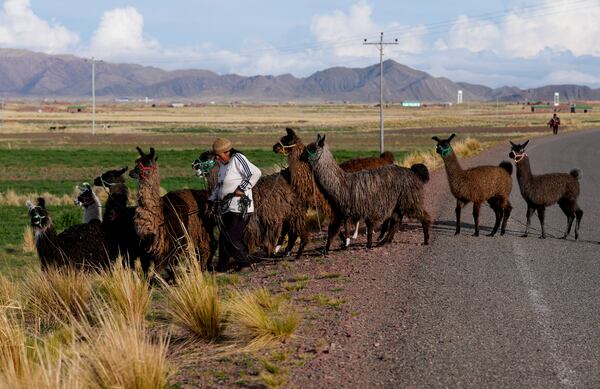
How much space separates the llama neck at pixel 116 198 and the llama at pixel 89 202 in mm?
621

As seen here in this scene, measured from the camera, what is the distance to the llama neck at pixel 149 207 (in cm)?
1020

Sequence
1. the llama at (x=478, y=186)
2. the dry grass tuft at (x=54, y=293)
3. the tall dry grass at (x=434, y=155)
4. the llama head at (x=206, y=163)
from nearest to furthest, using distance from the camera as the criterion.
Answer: the dry grass tuft at (x=54, y=293), the llama head at (x=206, y=163), the llama at (x=478, y=186), the tall dry grass at (x=434, y=155)

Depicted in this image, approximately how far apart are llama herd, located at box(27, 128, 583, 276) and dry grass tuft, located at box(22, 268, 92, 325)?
95 centimetres

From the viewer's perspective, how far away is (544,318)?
841 centimetres

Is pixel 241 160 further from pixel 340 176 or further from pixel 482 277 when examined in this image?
pixel 482 277

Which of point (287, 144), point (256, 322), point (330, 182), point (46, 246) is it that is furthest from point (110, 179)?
point (256, 322)

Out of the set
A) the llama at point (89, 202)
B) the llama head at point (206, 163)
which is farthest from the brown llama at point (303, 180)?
the llama at point (89, 202)

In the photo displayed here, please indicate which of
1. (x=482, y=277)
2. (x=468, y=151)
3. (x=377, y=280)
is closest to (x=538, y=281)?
(x=482, y=277)

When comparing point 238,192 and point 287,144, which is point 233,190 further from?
point 287,144

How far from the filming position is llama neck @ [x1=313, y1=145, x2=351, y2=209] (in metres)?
12.6

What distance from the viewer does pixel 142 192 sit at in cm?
1022

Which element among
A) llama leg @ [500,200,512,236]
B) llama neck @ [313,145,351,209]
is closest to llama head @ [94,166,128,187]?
llama neck @ [313,145,351,209]

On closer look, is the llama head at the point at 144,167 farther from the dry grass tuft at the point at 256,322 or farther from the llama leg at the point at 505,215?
the llama leg at the point at 505,215

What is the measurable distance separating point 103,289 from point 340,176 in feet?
13.9
